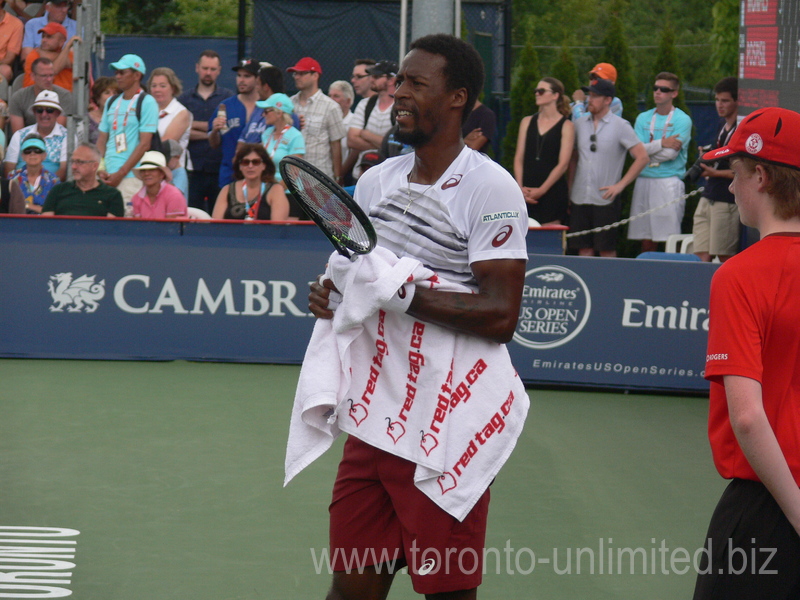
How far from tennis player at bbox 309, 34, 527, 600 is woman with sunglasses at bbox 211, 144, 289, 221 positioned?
274 inches

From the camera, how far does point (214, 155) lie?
40.1 ft

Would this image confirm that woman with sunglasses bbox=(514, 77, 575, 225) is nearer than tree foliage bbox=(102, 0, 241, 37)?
Yes

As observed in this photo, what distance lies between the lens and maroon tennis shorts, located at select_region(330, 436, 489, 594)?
3.13 meters

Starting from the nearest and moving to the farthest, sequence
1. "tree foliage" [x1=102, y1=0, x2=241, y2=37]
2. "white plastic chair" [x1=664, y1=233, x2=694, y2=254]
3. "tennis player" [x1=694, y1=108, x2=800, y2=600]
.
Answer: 1. "tennis player" [x1=694, y1=108, x2=800, y2=600]
2. "white plastic chair" [x1=664, y1=233, x2=694, y2=254]
3. "tree foliage" [x1=102, y1=0, x2=241, y2=37]

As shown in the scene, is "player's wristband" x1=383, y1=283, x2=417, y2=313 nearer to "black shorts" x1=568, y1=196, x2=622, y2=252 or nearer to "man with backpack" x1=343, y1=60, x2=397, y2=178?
"man with backpack" x1=343, y1=60, x2=397, y2=178

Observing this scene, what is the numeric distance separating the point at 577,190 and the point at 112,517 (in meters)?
7.06

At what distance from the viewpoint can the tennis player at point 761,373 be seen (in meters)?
2.65

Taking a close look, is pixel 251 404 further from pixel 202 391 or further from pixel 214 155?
pixel 214 155

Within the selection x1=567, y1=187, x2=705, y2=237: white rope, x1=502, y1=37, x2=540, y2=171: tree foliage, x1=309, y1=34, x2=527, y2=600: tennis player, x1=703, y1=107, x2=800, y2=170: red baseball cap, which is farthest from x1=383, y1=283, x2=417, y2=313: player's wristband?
x1=502, y1=37, x2=540, y2=171: tree foliage

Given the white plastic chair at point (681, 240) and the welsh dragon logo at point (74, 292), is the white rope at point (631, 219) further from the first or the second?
the welsh dragon logo at point (74, 292)

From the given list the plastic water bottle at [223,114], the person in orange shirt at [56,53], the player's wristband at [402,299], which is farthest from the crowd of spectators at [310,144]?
the player's wristband at [402,299]

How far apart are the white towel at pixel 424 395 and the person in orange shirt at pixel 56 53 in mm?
10527

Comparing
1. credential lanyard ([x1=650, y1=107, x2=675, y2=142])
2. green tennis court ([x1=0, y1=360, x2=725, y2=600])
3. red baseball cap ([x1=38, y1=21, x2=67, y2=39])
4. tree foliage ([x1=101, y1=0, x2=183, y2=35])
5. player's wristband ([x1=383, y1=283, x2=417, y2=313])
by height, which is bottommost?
green tennis court ([x1=0, y1=360, x2=725, y2=600])

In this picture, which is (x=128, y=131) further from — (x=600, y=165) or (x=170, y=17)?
(x=170, y=17)
